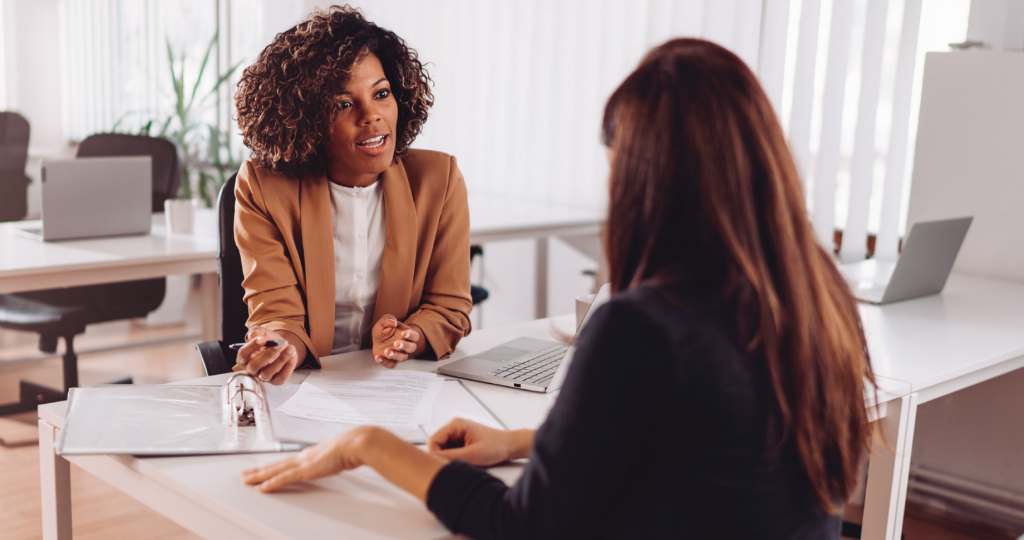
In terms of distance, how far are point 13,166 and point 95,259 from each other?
2.29 meters

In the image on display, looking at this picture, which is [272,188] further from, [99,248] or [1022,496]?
[1022,496]

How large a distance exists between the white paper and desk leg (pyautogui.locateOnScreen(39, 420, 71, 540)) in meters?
0.33

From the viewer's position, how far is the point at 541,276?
4.24 metres

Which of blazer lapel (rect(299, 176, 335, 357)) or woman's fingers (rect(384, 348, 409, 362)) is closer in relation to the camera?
woman's fingers (rect(384, 348, 409, 362))

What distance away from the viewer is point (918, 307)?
2.39 m

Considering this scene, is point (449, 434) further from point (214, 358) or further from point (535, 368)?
point (214, 358)

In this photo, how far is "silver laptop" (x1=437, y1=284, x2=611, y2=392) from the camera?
171 centimetres

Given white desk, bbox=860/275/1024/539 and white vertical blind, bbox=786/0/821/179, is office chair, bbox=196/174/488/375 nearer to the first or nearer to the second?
white desk, bbox=860/275/1024/539

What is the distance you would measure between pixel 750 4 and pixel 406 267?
1.94 meters

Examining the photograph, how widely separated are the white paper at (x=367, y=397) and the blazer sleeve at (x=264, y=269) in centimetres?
17

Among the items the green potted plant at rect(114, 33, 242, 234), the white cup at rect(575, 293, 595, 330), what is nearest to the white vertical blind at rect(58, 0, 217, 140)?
the green potted plant at rect(114, 33, 242, 234)

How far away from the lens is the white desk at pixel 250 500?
114 cm

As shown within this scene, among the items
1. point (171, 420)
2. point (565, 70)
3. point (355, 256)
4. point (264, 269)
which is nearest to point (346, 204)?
point (355, 256)

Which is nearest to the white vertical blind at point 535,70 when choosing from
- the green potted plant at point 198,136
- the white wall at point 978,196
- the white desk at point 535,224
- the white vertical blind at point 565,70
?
the white vertical blind at point 565,70
